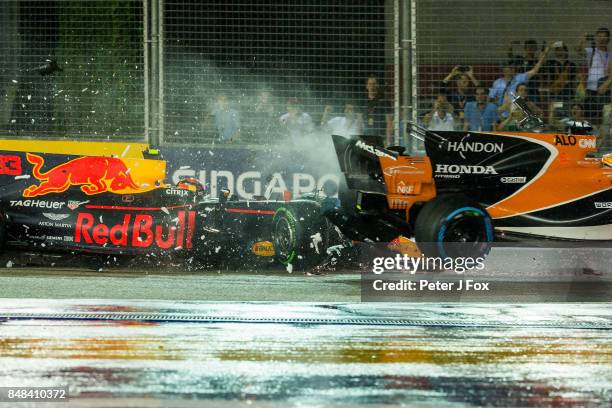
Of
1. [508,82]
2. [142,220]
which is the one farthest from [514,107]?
[142,220]

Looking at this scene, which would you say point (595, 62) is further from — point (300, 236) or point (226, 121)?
point (226, 121)

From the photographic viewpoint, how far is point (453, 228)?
288 inches

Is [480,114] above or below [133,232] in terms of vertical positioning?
above

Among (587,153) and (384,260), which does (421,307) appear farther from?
(587,153)

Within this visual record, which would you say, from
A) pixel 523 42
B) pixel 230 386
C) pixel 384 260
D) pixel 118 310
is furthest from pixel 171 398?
pixel 523 42

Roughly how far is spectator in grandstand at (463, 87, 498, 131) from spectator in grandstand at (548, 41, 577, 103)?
62 cm

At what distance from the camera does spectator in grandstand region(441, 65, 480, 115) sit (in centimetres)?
883

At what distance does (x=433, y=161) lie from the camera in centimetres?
768

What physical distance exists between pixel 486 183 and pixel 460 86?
1546 mm

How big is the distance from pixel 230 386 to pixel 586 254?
566cm

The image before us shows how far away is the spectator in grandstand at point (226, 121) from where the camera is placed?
8906 millimetres

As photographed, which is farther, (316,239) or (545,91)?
(545,91)

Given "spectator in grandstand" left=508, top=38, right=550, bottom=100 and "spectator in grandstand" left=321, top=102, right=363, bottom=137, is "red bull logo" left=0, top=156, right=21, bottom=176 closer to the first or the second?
"spectator in grandstand" left=321, top=102, right=363, bottom=137

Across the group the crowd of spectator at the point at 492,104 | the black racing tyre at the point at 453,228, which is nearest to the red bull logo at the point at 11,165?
the crowd of spectator at the point at 492,104
